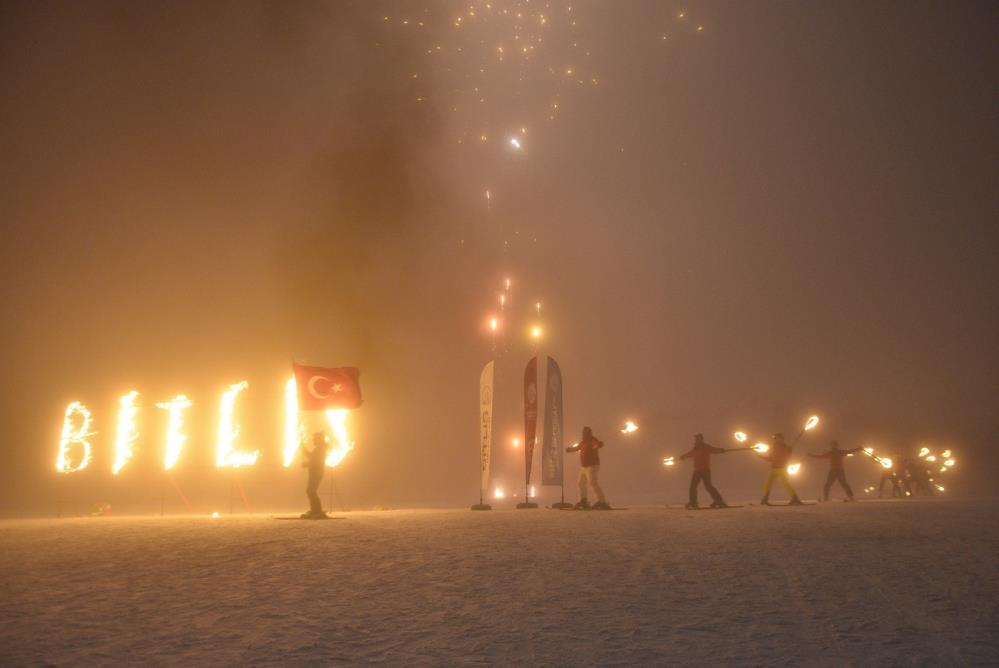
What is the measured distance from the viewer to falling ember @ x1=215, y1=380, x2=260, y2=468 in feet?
70.0

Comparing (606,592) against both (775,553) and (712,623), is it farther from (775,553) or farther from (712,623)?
(775,553)

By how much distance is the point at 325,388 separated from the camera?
18094mm

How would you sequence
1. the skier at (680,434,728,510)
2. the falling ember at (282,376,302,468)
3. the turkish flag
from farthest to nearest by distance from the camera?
1. the falling ember at (282,376,302,468)
2. the turkish flag
3. the skier at (680,434,728,510)

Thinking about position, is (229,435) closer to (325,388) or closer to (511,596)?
(325,388)

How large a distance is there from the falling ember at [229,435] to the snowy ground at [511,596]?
37.9 ft

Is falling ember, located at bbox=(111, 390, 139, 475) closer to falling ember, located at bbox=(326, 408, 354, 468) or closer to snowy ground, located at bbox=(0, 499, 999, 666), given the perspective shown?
falling ember, located at bbox=(326, 408, 354, 468)

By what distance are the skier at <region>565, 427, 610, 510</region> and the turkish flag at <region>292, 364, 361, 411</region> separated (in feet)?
21.7

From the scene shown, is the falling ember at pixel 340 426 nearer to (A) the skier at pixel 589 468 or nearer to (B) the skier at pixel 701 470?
(A) the skier at pixel 589 468

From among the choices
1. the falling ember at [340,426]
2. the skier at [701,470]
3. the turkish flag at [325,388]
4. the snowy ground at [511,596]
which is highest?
the turkish flag at [325,388]

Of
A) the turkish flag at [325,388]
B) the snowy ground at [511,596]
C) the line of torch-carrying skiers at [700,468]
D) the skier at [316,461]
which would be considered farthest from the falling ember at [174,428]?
the line of torch-carrying skiers at [700,468]

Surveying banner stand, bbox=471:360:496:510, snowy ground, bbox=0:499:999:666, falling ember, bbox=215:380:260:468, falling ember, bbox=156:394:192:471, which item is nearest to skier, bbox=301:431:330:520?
snowy ground, bbox=0:499:999:666

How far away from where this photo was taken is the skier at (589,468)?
15.7m

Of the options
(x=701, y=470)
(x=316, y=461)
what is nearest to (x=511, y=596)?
(x=316, y=461)

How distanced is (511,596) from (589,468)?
31.2 ft
